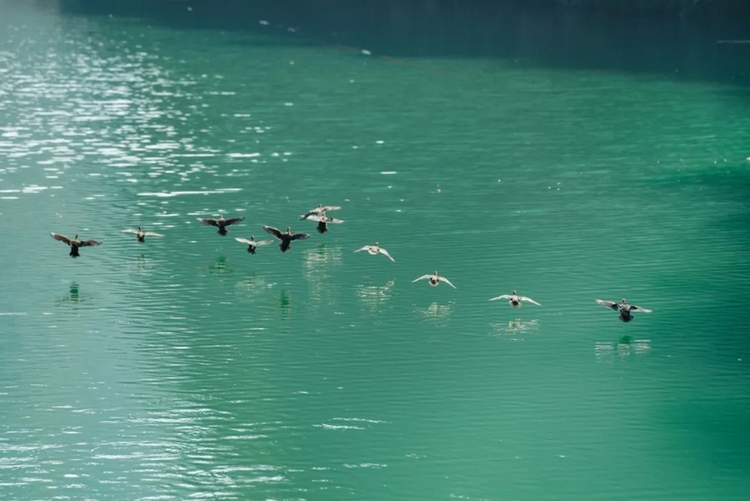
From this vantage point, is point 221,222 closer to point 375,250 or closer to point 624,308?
point 375,250

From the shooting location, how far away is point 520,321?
26.1m

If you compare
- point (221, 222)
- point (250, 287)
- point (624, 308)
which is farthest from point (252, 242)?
point (624, 308)

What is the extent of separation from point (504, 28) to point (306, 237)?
149ft

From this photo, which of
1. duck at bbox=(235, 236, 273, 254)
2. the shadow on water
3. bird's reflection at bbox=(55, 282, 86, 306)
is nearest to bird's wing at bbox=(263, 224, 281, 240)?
duck at bbox=(235, 236, 273, 254)

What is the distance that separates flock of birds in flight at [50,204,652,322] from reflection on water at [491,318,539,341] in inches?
15.2

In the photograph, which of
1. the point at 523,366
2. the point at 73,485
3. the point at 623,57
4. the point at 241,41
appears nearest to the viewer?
the point at 73,485

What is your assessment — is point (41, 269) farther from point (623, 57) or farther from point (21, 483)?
point (623, 57)

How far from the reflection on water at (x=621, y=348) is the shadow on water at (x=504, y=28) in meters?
31.8

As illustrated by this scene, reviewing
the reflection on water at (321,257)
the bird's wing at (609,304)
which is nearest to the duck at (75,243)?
the reflection on water at (321,257)

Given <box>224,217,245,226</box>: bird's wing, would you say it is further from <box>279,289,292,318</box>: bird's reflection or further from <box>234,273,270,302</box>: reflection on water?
<box>279,289,292,318</box>: bird's reflection

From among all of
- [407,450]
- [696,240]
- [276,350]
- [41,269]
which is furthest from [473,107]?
[407,450]

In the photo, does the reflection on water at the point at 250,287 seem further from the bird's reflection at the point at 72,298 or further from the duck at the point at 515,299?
the duck at the point at 515,299

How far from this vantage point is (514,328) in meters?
25.7

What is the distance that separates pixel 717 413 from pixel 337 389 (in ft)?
18.4
